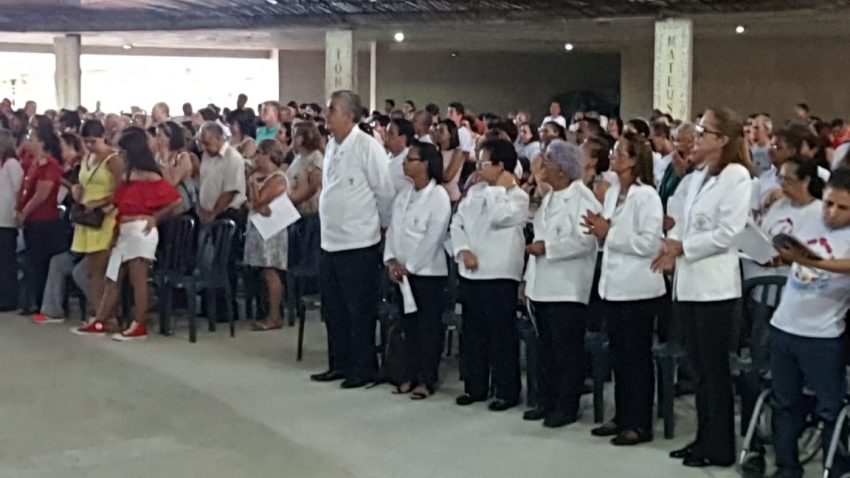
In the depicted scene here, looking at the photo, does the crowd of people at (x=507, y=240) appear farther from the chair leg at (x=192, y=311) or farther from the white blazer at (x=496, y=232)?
the chair leg at (x=192, y=311)

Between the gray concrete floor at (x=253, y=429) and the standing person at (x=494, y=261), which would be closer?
the gray concrete floor at (x=253, y=429)

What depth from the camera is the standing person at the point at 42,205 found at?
897 centimetres

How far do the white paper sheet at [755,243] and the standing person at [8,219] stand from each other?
619 cm

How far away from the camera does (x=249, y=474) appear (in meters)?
5.21

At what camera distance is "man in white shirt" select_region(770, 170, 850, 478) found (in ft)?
15.2

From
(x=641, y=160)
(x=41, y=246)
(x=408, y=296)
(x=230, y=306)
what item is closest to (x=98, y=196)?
(x=41, y=246)

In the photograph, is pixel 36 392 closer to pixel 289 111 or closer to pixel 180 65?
pixel 289 111

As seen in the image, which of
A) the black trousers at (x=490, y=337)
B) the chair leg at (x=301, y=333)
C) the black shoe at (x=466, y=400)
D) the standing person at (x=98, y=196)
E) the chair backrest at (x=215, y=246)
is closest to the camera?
the black trousers at (x=490, y=337)

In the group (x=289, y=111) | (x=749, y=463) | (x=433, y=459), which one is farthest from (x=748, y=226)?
(x=289, y=111)

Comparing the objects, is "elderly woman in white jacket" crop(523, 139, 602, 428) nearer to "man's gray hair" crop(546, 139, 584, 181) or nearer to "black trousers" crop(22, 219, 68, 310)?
"man's gray hair" crop(546, 139, 584, 181)

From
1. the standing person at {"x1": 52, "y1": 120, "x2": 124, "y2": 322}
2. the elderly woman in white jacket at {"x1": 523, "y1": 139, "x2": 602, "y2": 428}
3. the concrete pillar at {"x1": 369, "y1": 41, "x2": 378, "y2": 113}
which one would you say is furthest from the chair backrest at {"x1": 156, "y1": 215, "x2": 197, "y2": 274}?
the concrete pillar at {"x1": 369, "y1": 41, "x2": 378, "y2": 113}

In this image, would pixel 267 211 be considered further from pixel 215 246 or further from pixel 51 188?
pixel 51 188

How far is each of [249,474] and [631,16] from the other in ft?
38.8

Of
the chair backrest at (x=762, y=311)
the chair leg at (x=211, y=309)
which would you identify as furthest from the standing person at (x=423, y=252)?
the chair leg at (x=211, y=309)
